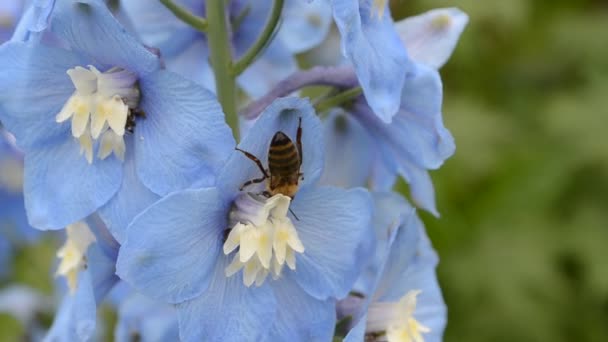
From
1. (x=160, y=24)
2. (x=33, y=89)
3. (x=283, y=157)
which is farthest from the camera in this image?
(x=160, y=24)

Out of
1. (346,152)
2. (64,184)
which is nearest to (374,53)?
(346,152)

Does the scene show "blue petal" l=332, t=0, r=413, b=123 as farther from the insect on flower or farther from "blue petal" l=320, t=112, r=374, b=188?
"blue petal" l=320, t=112, r=374, b=188

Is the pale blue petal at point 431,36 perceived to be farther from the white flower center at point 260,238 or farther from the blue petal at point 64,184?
the blue petal at point 64,184

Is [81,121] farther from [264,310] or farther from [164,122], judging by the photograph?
[264,310]

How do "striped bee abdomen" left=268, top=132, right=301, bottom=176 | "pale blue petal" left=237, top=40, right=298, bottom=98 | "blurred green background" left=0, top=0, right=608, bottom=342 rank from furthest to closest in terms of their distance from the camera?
"blurred green background" left=0, top=0, right=608, bottom=342 < "pale blue petal" left=237, top=40, right=298, bottom=98 < "striped bee abdomen" left=268, top=132, right=301, bottom=176

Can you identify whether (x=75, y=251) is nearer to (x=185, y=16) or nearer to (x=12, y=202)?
(x=185, y=16)

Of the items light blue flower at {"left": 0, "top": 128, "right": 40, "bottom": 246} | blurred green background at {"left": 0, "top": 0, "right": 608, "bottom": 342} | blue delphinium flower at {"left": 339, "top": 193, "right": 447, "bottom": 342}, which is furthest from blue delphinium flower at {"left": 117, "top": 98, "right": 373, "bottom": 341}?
light blue flower at {"left": 0, "top": 128, "right": 40, "bottom": 246}

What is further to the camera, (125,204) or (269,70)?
(269,70)
